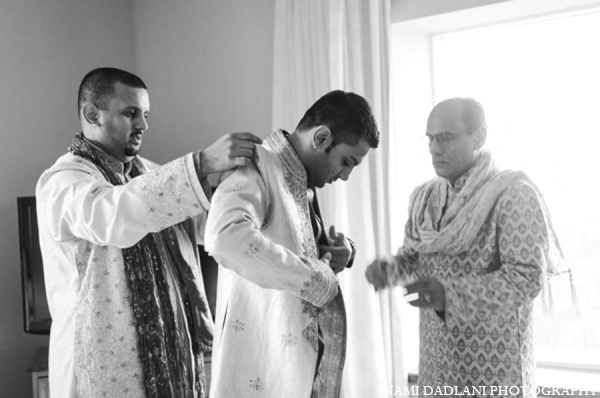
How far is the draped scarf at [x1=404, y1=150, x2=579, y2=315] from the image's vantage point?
2.03 metres

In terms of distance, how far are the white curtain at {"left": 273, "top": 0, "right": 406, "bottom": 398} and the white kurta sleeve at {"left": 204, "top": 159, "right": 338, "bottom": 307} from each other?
6.03ft

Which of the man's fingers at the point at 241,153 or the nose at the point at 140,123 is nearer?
the man's fingers at the point at 241,153

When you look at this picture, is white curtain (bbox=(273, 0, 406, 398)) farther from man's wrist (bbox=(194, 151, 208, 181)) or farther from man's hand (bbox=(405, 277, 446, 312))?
man's wrist (bbox=(194, 151, 208, 181))

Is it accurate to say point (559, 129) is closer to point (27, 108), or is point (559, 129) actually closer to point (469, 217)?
point (469, 217)

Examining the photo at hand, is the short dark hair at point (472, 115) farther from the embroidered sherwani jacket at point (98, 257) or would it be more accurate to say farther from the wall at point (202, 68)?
the wall at point (202, 68)

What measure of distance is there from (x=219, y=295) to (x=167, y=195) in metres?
0.32

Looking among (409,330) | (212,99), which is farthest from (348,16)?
(409,330)

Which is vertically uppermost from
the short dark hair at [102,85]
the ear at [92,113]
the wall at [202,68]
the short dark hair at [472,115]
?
the wall at [202,68]

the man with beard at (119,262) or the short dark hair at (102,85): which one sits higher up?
the short dark hair at (102,85)

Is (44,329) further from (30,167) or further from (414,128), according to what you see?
(414,128)

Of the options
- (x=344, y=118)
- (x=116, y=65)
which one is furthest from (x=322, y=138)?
(x=116, y=65)

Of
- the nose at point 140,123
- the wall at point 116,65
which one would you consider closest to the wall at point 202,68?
the wall at point 116,65

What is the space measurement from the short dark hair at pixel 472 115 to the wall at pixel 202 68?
187 cm

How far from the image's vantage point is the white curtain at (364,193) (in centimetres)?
335
